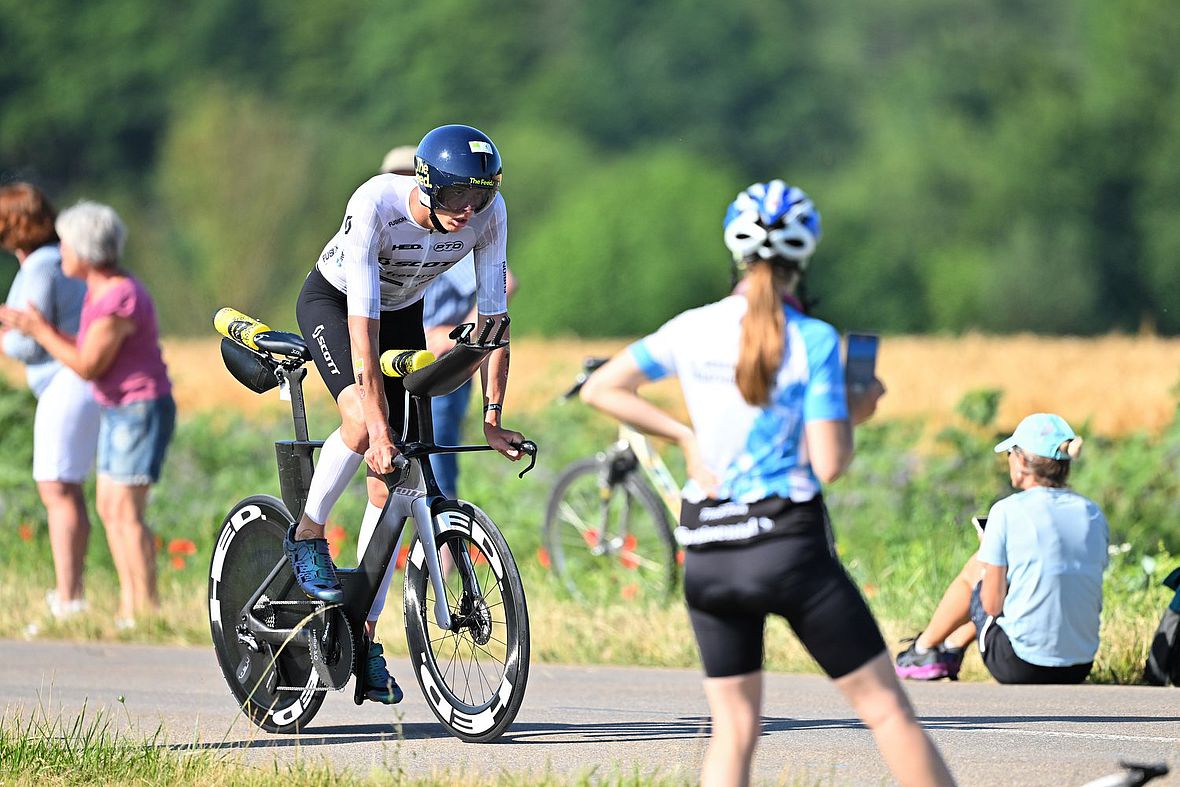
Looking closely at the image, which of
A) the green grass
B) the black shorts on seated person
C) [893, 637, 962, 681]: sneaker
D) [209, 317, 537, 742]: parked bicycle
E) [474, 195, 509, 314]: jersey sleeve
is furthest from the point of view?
the green grass

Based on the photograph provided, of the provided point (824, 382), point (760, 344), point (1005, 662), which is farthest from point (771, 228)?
point (1005, 662)

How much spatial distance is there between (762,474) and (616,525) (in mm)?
6838

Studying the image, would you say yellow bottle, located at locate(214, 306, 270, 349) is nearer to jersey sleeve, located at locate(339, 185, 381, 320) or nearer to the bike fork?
jersey sleeve, located at locate(339, 185, 381, 320)

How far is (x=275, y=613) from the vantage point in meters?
7.27

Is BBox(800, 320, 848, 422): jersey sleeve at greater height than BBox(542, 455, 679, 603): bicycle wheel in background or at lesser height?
greater

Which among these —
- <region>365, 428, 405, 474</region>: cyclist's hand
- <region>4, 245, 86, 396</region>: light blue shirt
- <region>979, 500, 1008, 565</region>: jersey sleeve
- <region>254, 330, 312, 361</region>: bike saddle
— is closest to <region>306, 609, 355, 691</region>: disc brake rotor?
<region>365, 428, 405, 474</region>: cyclist's hand

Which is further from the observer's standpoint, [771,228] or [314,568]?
[314,568]

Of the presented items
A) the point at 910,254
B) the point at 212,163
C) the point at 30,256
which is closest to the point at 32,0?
the point at 212,163

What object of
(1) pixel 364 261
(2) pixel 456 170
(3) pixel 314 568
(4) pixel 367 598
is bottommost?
(4) pixel 367 598

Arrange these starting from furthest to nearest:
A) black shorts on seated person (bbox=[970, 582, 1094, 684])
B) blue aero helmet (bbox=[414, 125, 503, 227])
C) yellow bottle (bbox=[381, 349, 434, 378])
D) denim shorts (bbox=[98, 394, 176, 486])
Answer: denim shorts (bbox=[98, 394, 176, 486])
black shorts on seated person (bbox=[970, 582, 1094, 684])
yellow bottle (bbox=[381, 349, 434, 378])
blue aero helmet (bbox=[414, 125, 503, 227])

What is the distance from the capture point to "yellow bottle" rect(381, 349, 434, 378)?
688cm

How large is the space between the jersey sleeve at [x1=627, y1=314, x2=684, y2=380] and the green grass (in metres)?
4.33

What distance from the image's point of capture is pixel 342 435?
7.03m

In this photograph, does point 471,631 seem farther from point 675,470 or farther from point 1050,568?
point 675,470
